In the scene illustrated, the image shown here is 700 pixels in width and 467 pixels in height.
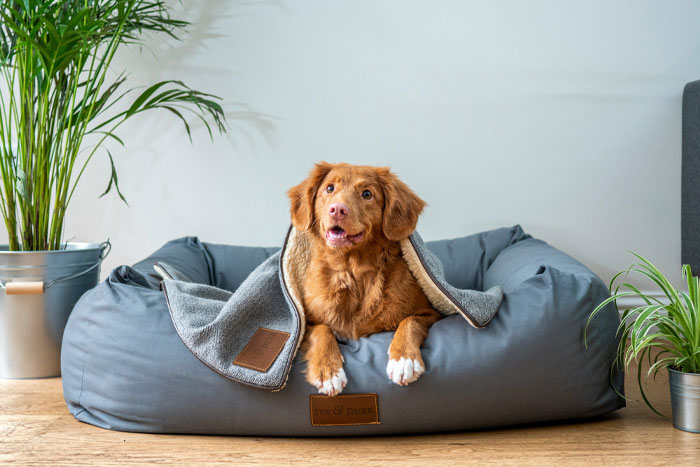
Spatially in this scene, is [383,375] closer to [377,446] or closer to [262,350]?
[377,446]

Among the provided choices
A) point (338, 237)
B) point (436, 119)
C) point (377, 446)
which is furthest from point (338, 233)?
point (436, 119)

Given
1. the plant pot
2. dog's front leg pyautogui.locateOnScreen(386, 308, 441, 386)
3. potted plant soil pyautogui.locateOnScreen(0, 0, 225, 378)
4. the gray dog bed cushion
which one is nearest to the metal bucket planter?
potted plant soil pyautogui.locateOnScreen(0, 0, 225, 378)

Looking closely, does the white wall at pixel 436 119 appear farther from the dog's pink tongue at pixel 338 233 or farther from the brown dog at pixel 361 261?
the dog's pink tongue at pixel 338 233

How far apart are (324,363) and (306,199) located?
0.52 meters

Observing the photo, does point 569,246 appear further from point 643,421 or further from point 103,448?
point 103,448

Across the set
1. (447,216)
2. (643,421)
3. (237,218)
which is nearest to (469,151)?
(447,216)

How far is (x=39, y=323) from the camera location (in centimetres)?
236

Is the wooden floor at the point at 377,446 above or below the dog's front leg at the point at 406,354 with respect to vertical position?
below

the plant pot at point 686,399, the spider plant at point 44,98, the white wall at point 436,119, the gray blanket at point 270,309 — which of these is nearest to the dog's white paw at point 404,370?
the gray blanket at point 270,309

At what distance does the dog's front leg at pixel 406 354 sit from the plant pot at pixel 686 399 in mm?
709

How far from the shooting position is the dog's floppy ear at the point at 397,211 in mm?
1855

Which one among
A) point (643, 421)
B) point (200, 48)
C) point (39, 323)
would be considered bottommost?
point (643, 421)

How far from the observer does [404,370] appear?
1.65 m

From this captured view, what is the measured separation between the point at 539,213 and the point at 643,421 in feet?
4.72
